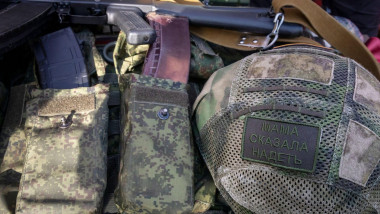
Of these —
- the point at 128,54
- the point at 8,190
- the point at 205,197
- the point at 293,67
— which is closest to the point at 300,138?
the point at 293,67

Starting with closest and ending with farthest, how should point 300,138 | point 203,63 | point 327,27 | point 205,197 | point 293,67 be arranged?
point 300,138, point 293,67, point 205,197, point 203,63, point 327,27

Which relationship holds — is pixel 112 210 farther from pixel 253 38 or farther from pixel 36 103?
pixel 253 38

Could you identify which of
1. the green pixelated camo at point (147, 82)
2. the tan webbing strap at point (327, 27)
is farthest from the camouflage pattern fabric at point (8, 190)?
the tan webbing strap at point (327, 27)

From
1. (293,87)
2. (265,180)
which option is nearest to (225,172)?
(265,180)

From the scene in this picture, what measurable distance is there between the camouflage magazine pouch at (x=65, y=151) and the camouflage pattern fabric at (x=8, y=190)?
3.1 inches

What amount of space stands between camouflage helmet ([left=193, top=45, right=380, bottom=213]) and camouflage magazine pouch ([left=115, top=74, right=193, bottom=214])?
11 cm

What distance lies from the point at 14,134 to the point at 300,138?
999 mm

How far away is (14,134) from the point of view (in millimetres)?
1281

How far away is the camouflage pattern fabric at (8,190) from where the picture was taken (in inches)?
43.6

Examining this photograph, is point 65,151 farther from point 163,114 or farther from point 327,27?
point 327,27

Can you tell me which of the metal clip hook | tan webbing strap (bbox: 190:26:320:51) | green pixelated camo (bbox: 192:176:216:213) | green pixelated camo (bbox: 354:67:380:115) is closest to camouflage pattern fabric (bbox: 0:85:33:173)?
green pixelated camo (bbox: 192:176:216:213)

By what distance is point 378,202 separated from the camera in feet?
3.38

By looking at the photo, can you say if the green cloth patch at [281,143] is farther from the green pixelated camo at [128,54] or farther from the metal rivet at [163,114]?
the green pixelated camo at [128,54]

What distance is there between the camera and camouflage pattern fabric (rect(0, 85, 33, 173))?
1.23 meters
